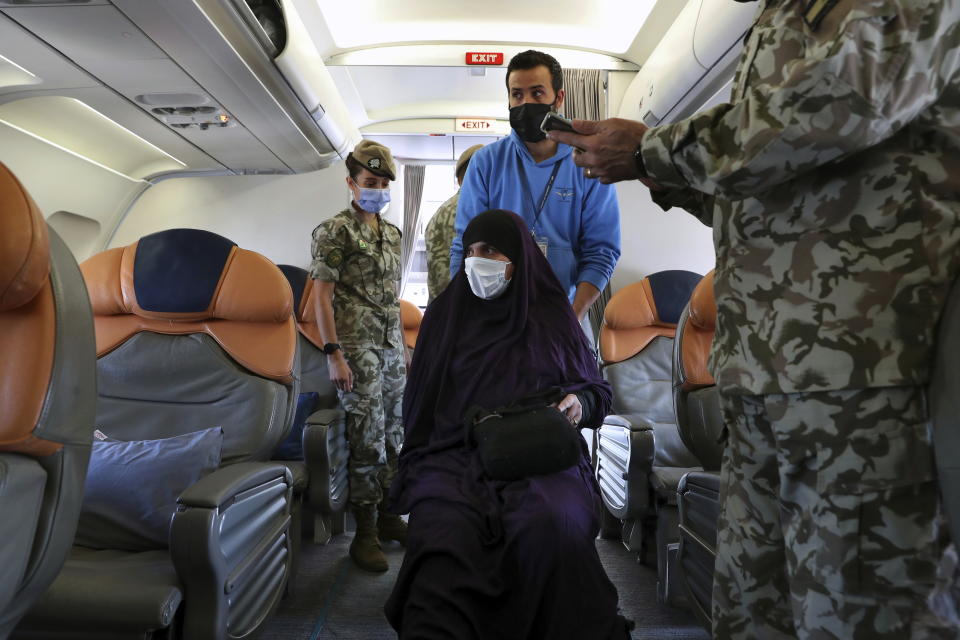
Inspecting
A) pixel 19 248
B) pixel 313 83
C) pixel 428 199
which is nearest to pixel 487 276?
pixel 19 248

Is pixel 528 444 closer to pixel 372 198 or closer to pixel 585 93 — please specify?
pixel 372 198

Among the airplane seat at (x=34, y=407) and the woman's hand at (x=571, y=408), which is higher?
the airplane seat at (x=34, y=407)

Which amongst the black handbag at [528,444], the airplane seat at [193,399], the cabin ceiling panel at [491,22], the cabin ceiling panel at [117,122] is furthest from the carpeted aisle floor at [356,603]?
the cabin ceiling panel at [491,22]

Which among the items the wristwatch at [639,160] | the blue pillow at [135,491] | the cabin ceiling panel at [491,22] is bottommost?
the blue pillow at [135,491]

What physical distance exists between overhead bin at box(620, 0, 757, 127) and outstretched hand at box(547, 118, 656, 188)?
6.72 ft

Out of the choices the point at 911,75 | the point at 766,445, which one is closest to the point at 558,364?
the point at 766,445

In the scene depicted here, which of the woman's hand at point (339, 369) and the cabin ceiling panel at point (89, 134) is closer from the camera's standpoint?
the woman's hand at point (339, 369)

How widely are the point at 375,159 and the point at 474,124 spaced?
2.89m

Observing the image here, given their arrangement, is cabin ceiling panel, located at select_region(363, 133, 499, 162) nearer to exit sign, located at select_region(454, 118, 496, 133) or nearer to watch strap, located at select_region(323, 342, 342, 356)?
exit sign, located at select_region(454, 118, 496, 133)

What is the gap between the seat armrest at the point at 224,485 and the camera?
1320 millimetres

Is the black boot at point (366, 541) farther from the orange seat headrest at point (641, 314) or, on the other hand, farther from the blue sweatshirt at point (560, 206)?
the orange seat headrest at point (641, 314)

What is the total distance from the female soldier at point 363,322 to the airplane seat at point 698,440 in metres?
1.45

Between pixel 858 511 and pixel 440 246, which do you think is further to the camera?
pixel 440 246

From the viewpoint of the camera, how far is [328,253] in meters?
2.65
